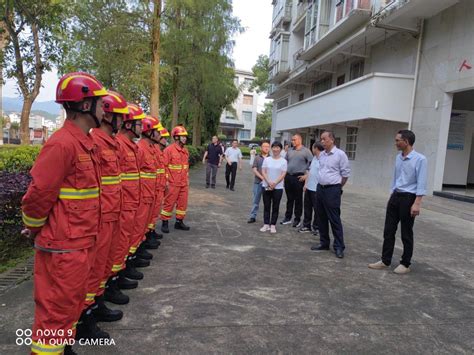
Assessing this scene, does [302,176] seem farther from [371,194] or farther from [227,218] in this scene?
[371,194]

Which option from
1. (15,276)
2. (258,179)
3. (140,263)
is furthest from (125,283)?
(258,179)

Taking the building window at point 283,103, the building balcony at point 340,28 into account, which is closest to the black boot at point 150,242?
the building balcony at point 340,28

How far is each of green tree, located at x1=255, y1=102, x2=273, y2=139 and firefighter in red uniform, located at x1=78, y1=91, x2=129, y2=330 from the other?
238ft

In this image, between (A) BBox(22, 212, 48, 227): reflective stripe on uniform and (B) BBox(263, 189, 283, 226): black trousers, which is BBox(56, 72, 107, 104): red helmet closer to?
(A) BBox(22, 212, 48, 227): reflective stripe on uniform

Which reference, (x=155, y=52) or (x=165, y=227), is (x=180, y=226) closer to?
(x=165, y=227)

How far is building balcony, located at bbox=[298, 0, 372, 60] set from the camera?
46.4 ft

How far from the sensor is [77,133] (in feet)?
8.34

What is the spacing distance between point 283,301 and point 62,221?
248cm

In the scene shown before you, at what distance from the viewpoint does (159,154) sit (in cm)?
546

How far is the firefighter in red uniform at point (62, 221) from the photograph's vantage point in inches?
92.0

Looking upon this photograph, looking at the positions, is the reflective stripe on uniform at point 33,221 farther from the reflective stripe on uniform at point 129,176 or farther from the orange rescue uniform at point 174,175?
the orange rescue uniform at point 174,175

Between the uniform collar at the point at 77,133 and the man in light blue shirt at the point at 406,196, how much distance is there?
4.06 meters

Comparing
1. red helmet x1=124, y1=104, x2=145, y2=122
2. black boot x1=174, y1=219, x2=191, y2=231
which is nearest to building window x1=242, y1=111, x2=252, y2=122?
black boot x1=174, y1=219, x2=191, y2=231

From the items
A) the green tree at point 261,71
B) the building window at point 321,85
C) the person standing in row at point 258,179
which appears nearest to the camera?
the person standing in row at point 258,179
